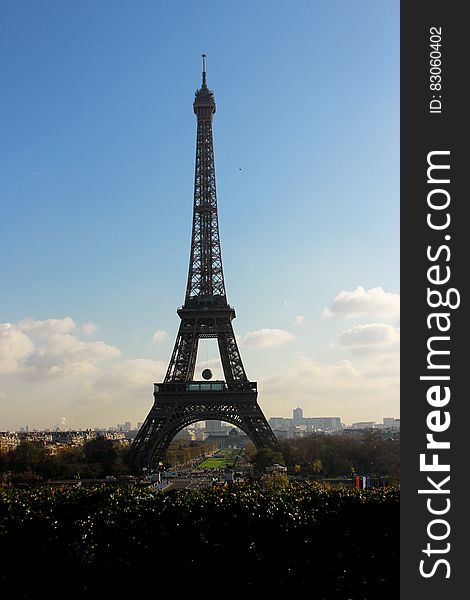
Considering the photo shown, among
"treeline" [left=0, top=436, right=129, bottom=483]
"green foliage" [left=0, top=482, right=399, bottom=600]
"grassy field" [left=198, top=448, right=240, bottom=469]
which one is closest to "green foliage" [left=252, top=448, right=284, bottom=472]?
"treeline" [left=0, top=436, right=129, bottom=483]

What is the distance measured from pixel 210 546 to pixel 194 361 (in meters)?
41.3

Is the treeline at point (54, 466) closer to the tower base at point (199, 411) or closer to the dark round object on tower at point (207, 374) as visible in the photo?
the tower base at point (199, 411)

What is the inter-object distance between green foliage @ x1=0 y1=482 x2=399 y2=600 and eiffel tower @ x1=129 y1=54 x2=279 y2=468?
3608cm

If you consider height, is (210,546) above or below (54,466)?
above

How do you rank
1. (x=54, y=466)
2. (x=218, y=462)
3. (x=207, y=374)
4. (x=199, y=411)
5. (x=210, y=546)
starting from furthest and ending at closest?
(x=218, y=462)
(x=207, y=374)
(x=199, y=411)
(x=54, y=466)
(x=210, y=546)

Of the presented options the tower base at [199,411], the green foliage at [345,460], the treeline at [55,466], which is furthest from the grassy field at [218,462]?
the tower base at [199,411]

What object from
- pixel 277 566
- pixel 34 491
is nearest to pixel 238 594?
pixel 277 566

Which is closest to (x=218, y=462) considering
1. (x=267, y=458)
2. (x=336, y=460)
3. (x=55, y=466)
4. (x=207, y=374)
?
(x=207, y=374)

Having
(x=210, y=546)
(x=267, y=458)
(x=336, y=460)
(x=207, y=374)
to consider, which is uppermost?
(x=207, y=374)

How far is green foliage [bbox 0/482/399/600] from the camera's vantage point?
13945 mm

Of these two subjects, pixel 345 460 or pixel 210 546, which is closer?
pixel 210 546

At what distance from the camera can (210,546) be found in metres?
14.3

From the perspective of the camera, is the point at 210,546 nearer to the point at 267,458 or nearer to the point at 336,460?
the point at 267,458

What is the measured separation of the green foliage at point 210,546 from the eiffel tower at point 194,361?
36.1 m
